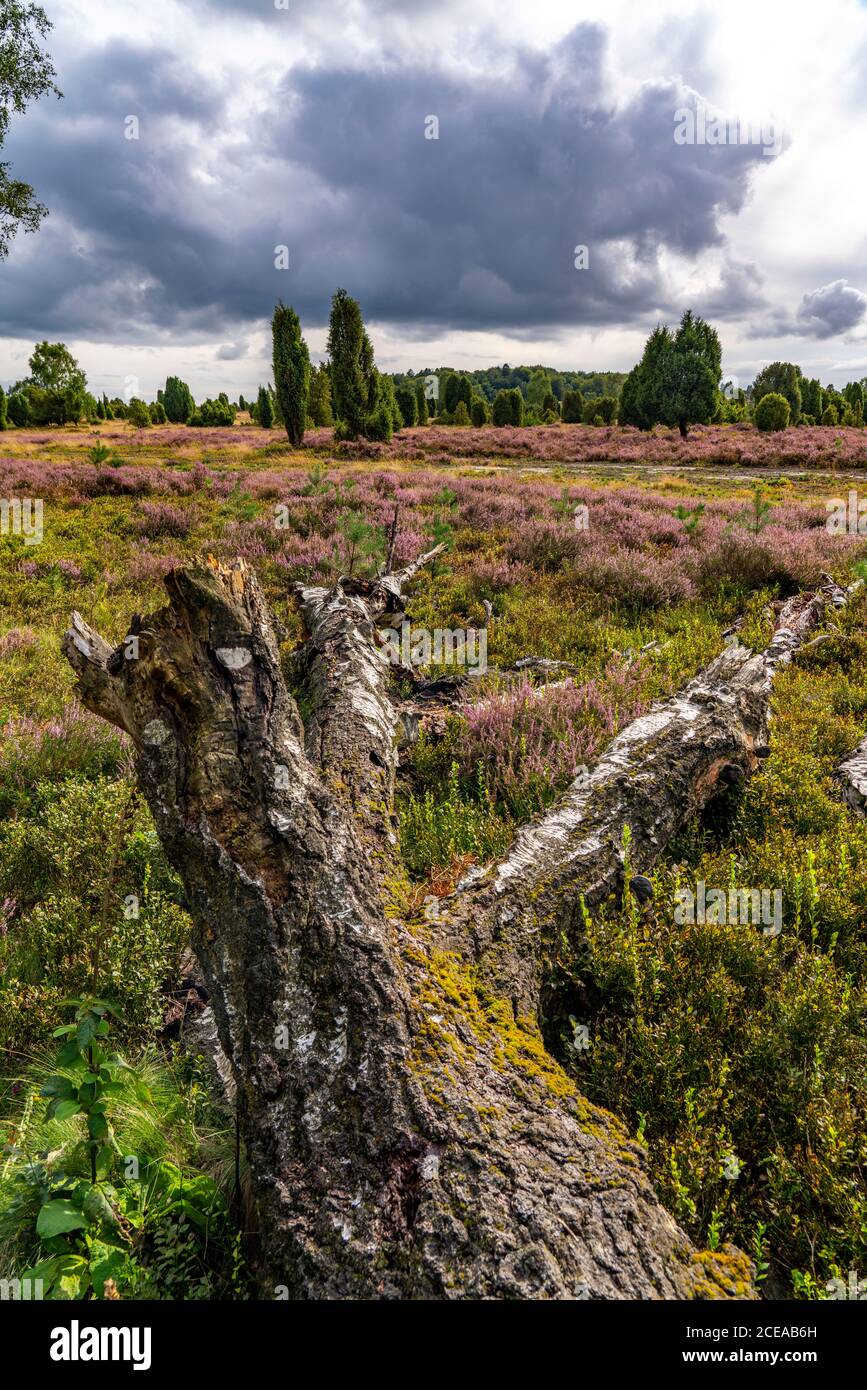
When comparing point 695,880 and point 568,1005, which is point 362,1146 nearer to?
point 568,1005

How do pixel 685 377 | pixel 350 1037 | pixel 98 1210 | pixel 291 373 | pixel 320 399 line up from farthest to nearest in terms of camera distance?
pixel 320 399 → pixel 685 377 → pixel 291 373 → pixel 350 1037 → pixel 98 1210

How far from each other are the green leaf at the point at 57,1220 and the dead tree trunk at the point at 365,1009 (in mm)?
420

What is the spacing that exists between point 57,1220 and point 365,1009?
865 mm

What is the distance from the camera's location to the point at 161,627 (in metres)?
2.17

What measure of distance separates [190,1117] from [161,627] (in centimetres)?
169

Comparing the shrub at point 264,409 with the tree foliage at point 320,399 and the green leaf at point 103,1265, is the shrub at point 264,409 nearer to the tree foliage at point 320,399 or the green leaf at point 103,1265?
the tree foliage at point 320,399

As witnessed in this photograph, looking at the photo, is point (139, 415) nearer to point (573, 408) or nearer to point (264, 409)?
point (264, 409)

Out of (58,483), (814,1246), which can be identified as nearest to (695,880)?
(814,1246)

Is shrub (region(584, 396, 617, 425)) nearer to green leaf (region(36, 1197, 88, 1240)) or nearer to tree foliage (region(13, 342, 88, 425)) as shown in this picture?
tree foliage (region(13, 342, 88, 425))

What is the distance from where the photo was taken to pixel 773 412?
48.3m

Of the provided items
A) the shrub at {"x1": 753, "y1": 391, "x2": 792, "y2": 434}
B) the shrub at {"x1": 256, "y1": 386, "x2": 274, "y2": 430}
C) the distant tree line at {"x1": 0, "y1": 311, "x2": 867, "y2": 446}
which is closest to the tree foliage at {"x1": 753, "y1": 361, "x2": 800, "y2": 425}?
the distant tree line at {"x1": 0, "y1": 311, "x2": 867, "y2": 446}

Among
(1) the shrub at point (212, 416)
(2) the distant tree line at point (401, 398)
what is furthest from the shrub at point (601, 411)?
(1) the shrub at point (212, 416)

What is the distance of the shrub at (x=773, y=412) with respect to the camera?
158 ft

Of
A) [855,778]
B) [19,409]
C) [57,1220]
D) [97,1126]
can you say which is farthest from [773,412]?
[19,409]
